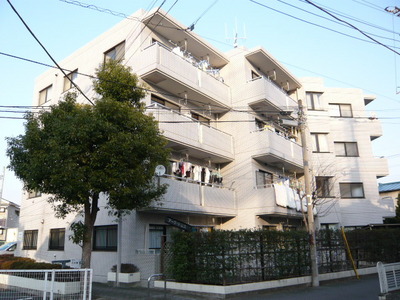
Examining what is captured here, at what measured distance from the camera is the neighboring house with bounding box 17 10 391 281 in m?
15.1

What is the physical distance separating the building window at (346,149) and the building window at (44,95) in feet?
66.7

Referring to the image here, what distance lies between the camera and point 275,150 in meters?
18.6

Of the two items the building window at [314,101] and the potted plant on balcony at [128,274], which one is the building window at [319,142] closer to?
the building window at [314,101]

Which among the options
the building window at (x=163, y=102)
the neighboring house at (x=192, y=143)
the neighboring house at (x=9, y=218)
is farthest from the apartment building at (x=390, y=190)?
the neighboring house at (x=9, y=218)

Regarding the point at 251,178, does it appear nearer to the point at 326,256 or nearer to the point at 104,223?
the point at 326,256

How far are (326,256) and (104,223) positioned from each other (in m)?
9.86

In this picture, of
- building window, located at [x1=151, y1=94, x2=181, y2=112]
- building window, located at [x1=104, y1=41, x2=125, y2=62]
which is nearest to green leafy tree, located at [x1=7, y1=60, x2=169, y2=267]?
building window, located at [x1=151, y1=94, x2=181, y2=112]

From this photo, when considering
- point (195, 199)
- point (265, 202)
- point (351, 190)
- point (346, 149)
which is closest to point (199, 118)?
point (195, 199)

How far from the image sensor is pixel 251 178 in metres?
18.2

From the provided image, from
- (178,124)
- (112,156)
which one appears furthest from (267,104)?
(112,156)

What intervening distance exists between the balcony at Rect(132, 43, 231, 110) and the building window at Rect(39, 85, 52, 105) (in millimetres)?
8872

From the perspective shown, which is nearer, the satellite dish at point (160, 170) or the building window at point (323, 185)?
the satellite dish at point (160, 170)

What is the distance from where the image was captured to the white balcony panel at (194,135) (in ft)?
50.0

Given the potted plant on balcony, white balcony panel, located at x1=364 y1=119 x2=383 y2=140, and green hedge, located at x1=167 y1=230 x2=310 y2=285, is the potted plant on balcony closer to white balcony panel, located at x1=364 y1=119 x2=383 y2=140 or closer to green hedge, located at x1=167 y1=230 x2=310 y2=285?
green hedge, located at x1=167 y1=230 x2=310 y2=285
